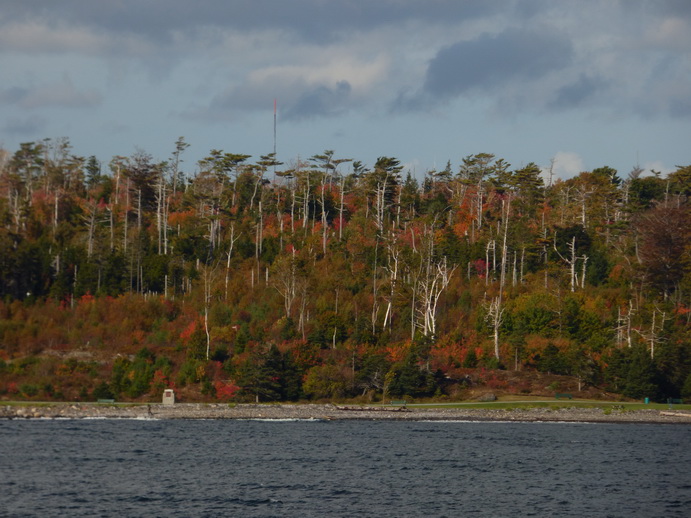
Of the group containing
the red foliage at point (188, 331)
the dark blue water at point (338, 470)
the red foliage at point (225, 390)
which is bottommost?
the dark blue water at point (338, 470)

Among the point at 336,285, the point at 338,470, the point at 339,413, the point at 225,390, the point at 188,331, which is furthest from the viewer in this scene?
the point at 336,285

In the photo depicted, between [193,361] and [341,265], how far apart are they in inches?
1000

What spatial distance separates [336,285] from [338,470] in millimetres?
49001

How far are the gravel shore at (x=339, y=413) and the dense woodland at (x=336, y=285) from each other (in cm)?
476

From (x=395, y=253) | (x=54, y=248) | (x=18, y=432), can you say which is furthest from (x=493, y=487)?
(x=54, y=248)

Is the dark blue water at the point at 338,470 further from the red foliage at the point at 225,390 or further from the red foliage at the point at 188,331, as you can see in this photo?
the red foliage at the point at 188,331

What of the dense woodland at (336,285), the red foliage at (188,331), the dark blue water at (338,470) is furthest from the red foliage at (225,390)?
the dark blue water at (338,470)

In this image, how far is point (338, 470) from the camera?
42500mm

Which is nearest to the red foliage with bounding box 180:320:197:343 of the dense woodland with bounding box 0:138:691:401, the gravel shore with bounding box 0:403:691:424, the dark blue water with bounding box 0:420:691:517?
the dense woodland with bounding box 0:138:691:401

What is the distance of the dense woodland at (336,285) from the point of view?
247ft

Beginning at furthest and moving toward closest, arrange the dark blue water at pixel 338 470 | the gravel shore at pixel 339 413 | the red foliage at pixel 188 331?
the red foliage at pixel 188 331, the gravel shore at pixel 339 413, the dark blue water at pixel 338 470

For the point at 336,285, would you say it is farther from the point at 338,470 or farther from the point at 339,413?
the point at 338,470

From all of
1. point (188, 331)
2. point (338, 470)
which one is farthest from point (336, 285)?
point (338, 470)

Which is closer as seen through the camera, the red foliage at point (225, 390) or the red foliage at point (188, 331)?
the red foliage at point (225, 390)
